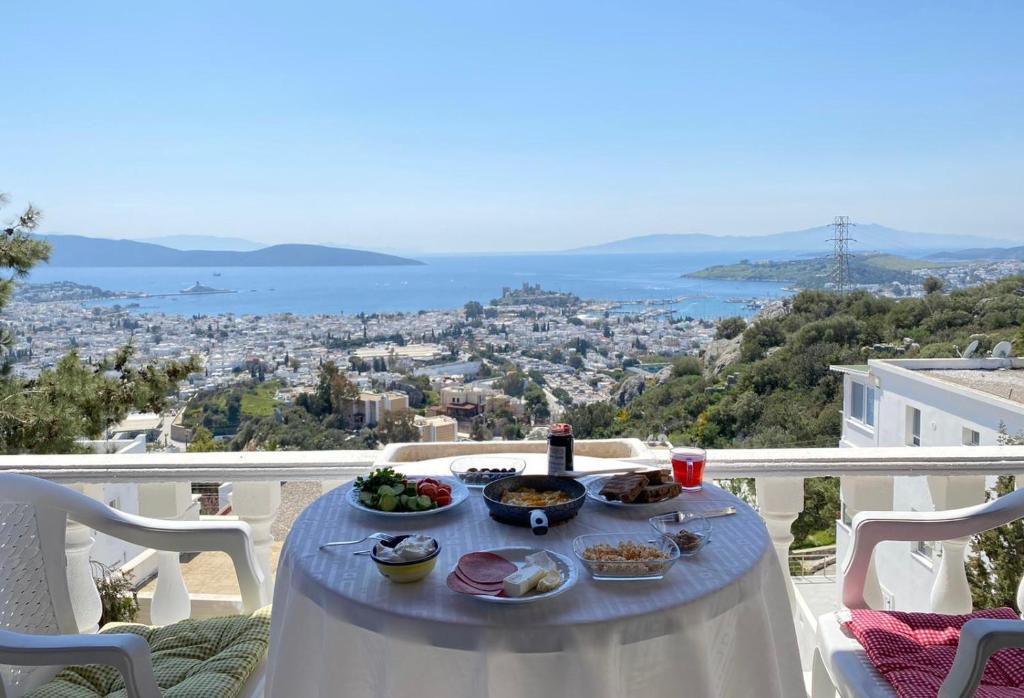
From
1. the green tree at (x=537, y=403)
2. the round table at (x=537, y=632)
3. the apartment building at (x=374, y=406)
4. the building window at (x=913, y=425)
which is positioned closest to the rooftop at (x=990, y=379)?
the building window at (x=913, y=425)

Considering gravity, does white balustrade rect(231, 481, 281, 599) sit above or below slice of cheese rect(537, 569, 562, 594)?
below

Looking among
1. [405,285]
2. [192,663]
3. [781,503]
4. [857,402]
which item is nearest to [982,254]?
[857,402]

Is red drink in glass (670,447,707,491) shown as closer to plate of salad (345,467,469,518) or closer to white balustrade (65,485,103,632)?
plate of salad (345,467,469,518)

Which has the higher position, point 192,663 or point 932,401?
point 192,663

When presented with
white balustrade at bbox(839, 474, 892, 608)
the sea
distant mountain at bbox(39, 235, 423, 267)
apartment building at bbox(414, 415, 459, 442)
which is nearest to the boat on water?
the sea

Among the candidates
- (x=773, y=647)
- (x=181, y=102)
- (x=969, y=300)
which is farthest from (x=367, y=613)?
(x=181, y=102)

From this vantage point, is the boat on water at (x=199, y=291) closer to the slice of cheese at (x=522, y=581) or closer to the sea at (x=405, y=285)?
the sea at (x=405, y=285)

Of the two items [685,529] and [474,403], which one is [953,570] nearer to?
[685,529]
